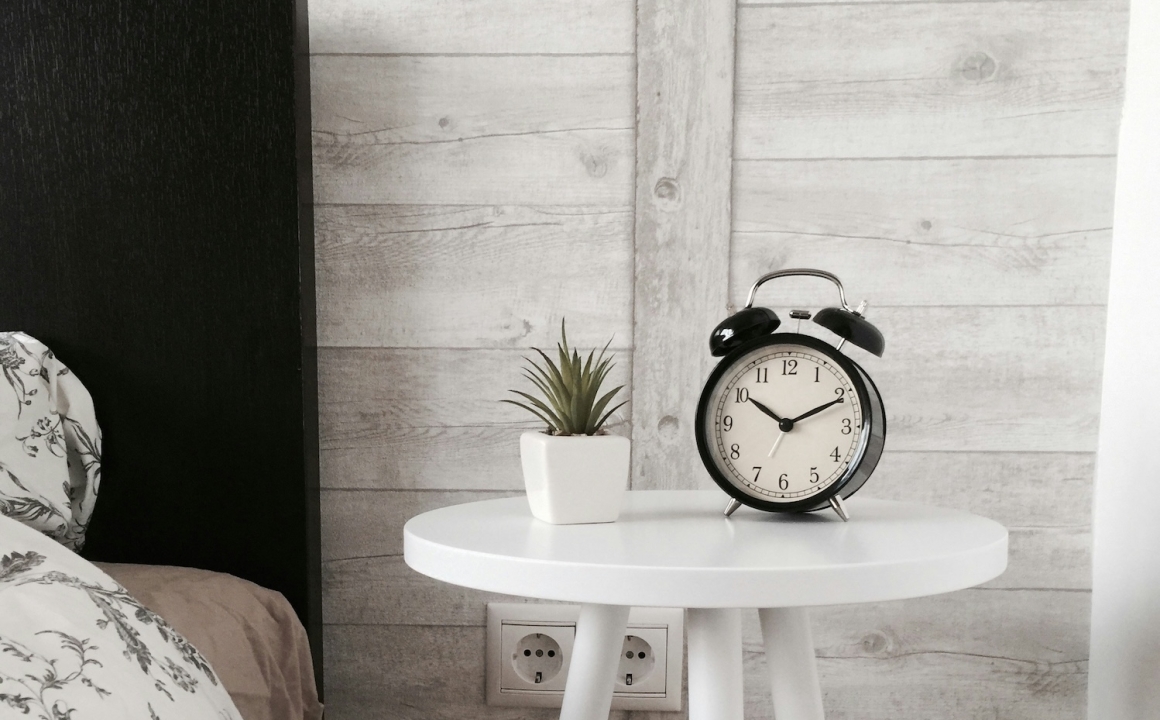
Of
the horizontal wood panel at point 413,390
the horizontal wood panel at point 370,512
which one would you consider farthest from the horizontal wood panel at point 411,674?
the horizontal wood panel at point 413,390

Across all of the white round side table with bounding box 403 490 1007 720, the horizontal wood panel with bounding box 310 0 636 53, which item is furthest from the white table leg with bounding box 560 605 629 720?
the horizontal wood panel with bounding box 310 0 636 53

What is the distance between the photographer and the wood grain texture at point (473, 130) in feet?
3.98

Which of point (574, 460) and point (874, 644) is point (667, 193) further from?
point (874, 644)

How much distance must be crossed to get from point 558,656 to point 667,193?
0.64 meters

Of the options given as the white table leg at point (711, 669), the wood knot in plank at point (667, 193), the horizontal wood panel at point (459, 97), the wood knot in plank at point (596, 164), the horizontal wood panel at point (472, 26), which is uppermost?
the horizontal wood panel at point (472, 26)

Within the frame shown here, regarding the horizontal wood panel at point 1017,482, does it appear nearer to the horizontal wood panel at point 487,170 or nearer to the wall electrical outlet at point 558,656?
the wall electrical outlet at point 558,656

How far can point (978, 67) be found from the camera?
1188 mm

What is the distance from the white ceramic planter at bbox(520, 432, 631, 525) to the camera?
0.80 metres

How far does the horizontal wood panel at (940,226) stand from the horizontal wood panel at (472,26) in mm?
263

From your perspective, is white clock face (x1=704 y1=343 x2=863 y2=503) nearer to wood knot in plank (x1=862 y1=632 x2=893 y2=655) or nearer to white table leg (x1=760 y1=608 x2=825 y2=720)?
white table leg (x1=760 y1=608 x2=825 y2=720)

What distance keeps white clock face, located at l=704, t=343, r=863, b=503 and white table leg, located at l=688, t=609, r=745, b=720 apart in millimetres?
145

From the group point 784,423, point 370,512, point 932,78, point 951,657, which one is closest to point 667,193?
point 932,78

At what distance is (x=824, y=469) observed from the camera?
0.83 meters

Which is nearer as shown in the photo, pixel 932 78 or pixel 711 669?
pixel 711 669
